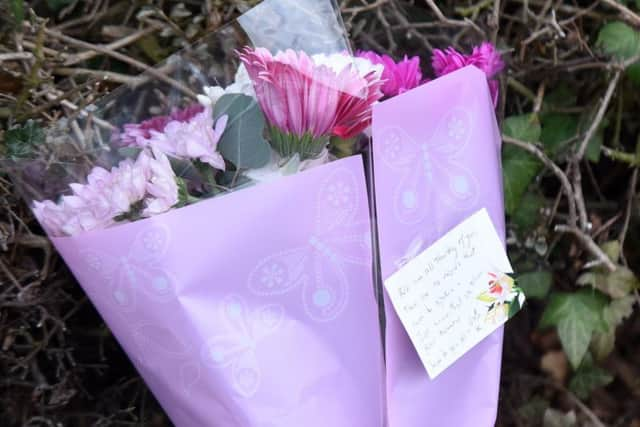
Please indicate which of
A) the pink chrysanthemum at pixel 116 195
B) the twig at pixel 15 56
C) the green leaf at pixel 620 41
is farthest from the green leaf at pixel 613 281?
the twig at pixel 15 56

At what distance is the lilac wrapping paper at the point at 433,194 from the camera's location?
30.8 inches

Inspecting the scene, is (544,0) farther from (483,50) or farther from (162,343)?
(162,343)

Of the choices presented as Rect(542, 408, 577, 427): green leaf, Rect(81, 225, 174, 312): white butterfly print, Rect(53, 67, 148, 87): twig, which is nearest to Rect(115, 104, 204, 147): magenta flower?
Rect(81, 225, 174, 312): white butterfly print

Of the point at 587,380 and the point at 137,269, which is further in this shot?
the point at 587,380

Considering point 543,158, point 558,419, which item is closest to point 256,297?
point 543,158

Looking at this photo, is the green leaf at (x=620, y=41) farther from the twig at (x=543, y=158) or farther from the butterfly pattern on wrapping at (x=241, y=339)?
the butterfly pattern on wrapping at (x=241, y=339)

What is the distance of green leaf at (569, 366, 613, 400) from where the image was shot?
139 cm

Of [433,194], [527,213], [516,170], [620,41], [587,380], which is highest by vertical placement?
[433,194]

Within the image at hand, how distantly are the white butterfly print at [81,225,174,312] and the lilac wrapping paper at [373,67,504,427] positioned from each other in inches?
8.8

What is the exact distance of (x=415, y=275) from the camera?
0.79m

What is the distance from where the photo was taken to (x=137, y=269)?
2.31 ft

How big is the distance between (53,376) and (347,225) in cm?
62

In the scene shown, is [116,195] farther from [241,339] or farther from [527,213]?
[527,213]

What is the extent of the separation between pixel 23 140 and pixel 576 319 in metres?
0.89
